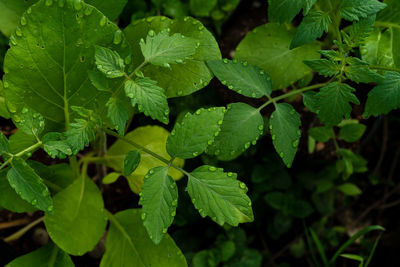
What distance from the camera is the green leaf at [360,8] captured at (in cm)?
100

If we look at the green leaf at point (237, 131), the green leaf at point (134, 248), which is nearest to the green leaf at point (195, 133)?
the green leaf at point (237, 131)

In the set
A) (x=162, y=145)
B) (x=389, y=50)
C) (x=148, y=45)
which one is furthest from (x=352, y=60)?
(x=162, y=145)

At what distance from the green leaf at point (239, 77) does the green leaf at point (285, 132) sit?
0.25ft

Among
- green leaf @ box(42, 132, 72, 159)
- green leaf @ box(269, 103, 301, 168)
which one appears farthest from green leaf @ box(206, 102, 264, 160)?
green leaf @ box(42, 132, 72, 159)

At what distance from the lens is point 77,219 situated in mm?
1178

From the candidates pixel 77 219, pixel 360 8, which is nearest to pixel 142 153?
pixel 77 219

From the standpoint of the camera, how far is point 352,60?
3.28 ft

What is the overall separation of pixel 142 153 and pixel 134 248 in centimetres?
28

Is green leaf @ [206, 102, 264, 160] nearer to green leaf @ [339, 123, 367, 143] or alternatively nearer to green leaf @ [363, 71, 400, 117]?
green leaf @ [363, 71, 400, 117]

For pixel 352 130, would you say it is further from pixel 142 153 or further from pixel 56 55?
pixel 56 55

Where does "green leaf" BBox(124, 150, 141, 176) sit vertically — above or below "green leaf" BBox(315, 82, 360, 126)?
below

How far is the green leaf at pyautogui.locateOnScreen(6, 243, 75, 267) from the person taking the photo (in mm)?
1197

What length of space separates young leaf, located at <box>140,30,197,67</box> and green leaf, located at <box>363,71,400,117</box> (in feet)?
1.48

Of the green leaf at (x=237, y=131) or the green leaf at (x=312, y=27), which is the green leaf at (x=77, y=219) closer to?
the green leaf at (x=237, y=131)
